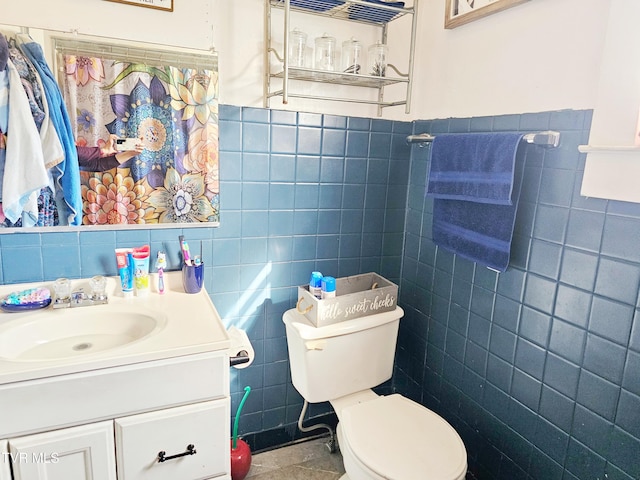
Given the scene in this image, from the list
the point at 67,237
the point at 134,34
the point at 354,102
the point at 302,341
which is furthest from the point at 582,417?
the point at 134,34

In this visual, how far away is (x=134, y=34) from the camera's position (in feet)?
4.53

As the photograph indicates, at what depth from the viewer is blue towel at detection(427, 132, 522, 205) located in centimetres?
130

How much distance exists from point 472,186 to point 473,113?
0.30m

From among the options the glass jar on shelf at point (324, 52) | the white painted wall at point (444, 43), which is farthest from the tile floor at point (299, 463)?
the glass jar on shelf at point (324, 52)

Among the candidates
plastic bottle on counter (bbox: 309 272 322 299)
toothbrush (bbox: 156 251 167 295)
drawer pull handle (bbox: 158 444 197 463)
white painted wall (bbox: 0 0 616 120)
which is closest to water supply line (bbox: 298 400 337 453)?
plastic bottle on counter (bbox: 309 272 322 299)

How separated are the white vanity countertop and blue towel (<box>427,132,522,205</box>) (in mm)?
901

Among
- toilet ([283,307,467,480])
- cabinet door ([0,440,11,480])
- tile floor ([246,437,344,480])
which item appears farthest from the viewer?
tile floor ([246,437,344,480])

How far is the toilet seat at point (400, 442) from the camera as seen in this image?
1231mm

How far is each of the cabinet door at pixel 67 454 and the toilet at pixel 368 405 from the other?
666mm

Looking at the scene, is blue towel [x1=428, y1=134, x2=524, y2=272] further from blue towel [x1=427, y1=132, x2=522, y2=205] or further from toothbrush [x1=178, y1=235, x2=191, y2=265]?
toothbrush [x1=178, y1=235, x2=191, y2=265]

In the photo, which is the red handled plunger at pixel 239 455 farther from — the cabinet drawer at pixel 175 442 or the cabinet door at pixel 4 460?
the cabinet door at pixel 4 460

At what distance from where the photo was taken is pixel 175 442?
120 centimetres

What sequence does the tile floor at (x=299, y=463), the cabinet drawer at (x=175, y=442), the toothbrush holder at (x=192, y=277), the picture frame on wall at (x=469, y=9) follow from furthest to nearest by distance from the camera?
the tile floor at (x=299, y=463)
the toothbrush holder at (x=192, y=277)
the picture frame on wall at (x=469, y=9)
the cabinet drawer at (x=175, y=442)

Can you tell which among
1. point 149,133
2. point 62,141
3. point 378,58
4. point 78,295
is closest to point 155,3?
point 149,133
